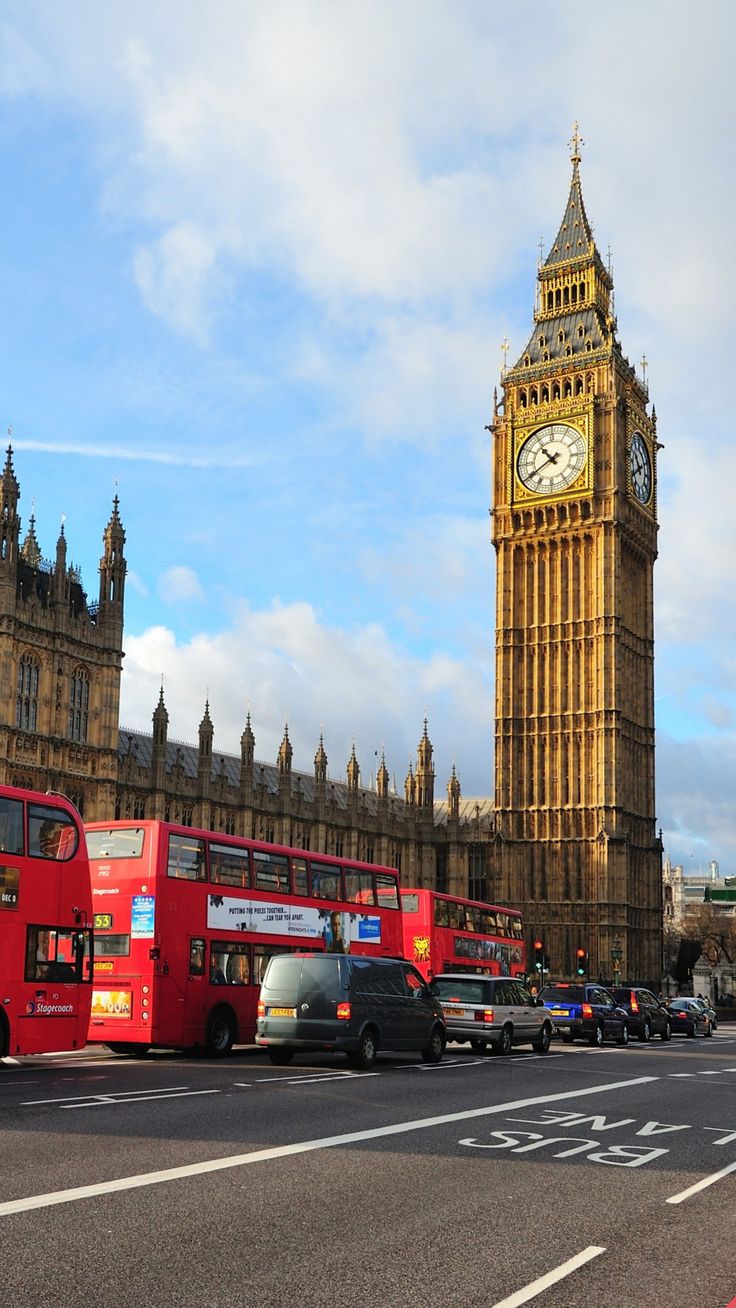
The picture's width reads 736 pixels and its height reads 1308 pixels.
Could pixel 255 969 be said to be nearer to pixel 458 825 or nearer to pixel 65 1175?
pixel 65 1175

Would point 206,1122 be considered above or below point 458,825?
below

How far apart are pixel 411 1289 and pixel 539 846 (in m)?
80.8

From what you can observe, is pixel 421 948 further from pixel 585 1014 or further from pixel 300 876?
pixel 300 876

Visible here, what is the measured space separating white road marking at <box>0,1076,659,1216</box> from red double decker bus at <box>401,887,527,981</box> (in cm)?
2168

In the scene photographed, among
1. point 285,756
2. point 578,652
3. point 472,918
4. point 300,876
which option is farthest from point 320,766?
point 300,876

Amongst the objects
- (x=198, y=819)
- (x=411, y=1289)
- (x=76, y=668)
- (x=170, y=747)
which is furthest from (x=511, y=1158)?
(x=170, y=747)

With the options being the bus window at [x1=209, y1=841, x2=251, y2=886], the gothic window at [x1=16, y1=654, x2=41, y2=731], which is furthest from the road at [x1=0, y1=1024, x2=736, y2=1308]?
the gothic window at [x1=16, y1=654, x2=41, y2=731]

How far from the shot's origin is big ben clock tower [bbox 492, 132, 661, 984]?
3371 inches

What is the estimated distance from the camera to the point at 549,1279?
7.89 m

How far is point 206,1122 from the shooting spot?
45.6 ft

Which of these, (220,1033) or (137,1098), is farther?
(220,1033)

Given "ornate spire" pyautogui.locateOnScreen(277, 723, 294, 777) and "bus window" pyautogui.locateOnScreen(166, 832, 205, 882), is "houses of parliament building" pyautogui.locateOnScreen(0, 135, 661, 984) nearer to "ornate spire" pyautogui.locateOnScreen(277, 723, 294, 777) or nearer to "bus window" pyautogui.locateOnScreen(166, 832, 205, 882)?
"ornate spire" pyautogui.locateOnScreen(277, 723, 294, 777)

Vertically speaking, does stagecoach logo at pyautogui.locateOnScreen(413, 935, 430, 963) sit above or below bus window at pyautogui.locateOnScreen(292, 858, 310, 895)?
below

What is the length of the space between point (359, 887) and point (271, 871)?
13.9ft
